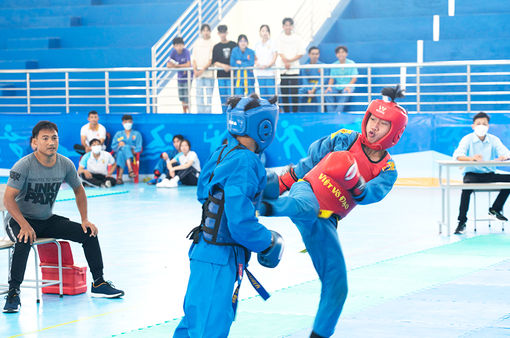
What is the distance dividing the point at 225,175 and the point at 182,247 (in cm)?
545

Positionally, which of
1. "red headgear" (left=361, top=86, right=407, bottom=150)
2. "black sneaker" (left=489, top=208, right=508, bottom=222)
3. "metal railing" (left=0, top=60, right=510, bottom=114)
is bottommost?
"black sneaker" (left=489, top=208, right=508, bottom=222)

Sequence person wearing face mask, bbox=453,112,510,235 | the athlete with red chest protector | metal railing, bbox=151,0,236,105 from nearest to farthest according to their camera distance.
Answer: the athlete with red chest protector < person wearing face mask, bbox=453,112,510,235 < metal railing, bbox=151,0,236,105

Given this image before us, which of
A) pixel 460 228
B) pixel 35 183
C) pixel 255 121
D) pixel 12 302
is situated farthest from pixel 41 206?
pixel 460 228

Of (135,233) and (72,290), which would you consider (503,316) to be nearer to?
(72,290)

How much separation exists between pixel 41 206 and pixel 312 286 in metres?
2.49

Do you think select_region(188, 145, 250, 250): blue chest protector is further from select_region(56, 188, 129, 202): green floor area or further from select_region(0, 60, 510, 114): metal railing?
select_region(0, 60, 510, 114): metal railing

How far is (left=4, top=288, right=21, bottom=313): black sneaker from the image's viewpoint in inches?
253

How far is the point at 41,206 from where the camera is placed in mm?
7004

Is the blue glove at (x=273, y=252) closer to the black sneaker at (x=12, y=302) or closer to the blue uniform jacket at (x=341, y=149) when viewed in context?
the blue uniform jacket at (x=341, y=149)

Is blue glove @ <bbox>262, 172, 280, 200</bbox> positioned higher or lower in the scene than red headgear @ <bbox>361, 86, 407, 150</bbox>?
lower

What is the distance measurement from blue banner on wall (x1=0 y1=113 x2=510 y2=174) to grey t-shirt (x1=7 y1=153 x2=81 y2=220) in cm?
993

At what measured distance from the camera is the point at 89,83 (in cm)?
2122

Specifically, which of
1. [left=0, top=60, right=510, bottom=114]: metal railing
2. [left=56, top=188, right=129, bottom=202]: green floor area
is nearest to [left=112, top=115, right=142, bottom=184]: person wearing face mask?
[left=0, top=60, right=510, bottom=114]: metal railing

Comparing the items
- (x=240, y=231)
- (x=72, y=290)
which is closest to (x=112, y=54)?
(x=72, y=290)
